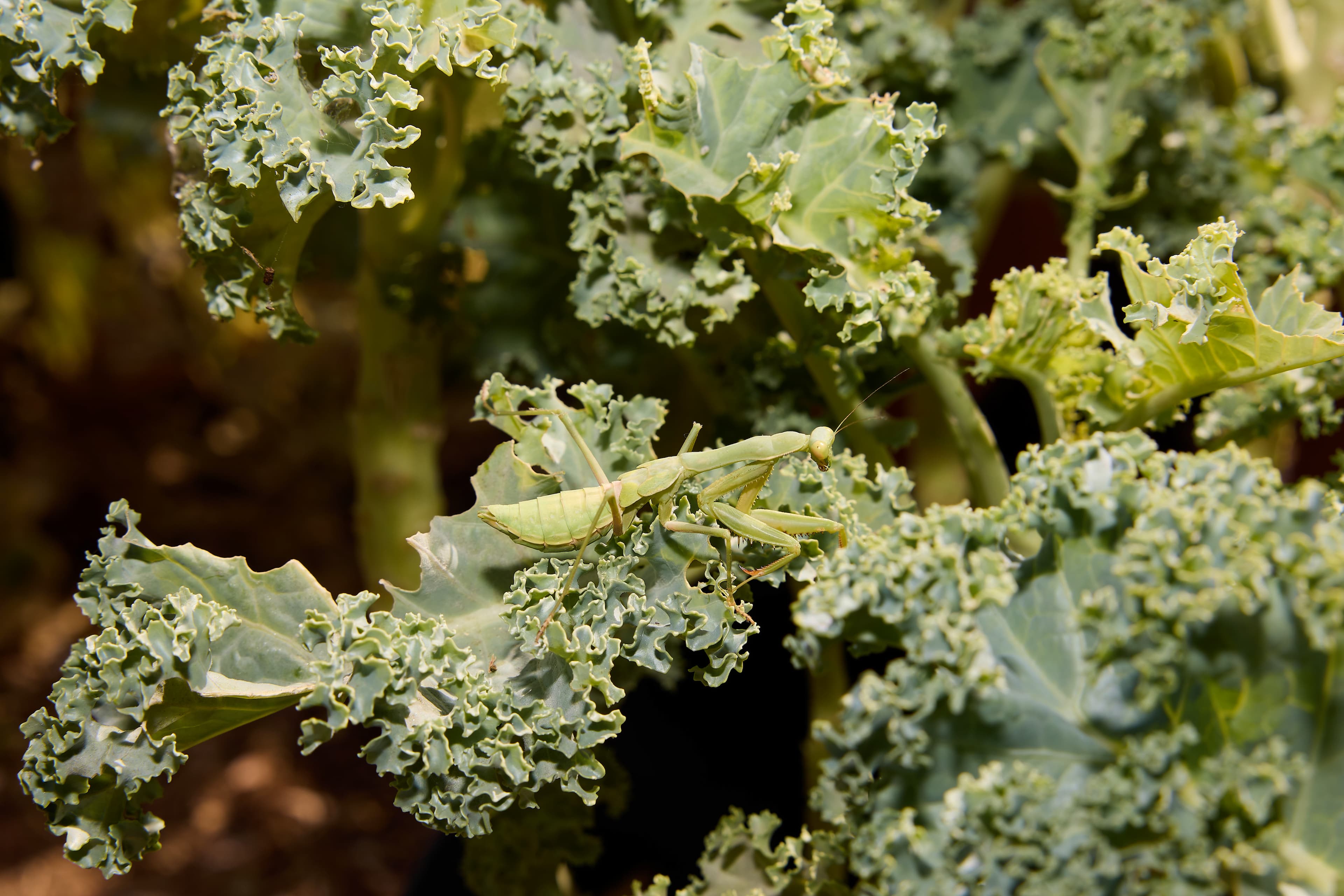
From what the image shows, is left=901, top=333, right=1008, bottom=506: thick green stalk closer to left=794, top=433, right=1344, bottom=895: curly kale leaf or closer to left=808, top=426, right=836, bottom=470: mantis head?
left=808, top=426, right=836, bottom=470: mantis head

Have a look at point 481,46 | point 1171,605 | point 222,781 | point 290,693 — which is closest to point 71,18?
point 481,46

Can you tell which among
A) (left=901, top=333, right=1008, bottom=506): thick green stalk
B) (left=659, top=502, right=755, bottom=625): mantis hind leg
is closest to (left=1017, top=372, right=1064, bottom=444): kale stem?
(left=901, top=333, right=1008, bottom=506): thick green stalk

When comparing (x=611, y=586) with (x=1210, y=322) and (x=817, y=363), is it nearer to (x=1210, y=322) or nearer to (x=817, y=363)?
(x=817, y=363)

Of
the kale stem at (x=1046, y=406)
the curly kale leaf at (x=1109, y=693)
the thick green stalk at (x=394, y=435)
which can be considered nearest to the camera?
the curly kale leaf at (x=1109, y=693)

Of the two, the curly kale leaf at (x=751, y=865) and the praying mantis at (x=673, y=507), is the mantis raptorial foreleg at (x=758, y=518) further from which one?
the curly kale leaf at (x=751, y=865)

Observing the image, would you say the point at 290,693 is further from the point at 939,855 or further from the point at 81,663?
the point at 939,855

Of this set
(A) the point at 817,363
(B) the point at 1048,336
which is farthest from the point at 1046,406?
(A) the point at 817,363

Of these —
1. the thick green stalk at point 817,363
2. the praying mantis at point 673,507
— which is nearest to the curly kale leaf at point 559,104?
the thick green stalk at point 817,363
